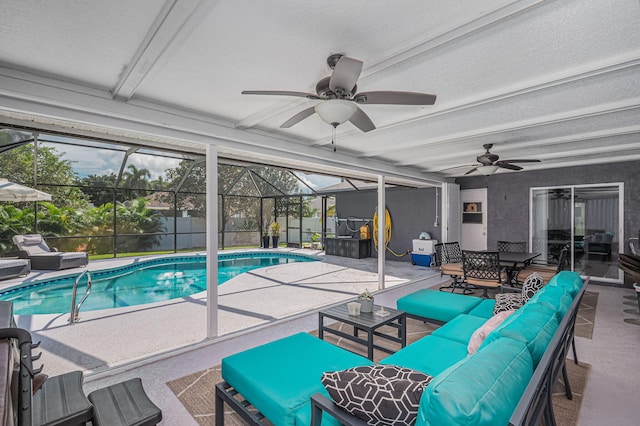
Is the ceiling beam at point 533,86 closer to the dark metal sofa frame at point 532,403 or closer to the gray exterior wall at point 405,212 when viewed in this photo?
the dark metal sofa frame at point 532,403

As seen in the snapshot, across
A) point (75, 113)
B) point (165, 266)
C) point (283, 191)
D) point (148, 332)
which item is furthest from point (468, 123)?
point (283, 191)

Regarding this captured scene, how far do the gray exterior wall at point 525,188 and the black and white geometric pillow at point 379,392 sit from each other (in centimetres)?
754

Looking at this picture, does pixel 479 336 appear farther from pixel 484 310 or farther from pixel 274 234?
pixel 274 234

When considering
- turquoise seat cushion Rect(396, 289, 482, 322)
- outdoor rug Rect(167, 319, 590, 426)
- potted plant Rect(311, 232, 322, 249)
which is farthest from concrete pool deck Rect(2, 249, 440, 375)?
potted plant Rect(311, 232, 322, 249)

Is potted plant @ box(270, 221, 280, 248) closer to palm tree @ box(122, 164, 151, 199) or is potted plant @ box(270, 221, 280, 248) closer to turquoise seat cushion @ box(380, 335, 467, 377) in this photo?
palm tree @ box(122, 164, 151, 199)

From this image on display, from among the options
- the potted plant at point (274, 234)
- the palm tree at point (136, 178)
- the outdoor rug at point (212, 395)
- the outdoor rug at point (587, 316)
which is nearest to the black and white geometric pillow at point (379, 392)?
the outdoor rug at point (212, 395)

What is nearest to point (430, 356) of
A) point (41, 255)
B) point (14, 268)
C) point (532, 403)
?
point (532, 403)

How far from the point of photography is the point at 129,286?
7223 millimetres

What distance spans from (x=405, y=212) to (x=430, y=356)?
26.1ft

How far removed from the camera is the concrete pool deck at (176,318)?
10.9 ft

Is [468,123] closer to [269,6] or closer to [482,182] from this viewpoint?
[269,6]

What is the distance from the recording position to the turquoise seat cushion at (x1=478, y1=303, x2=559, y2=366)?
158 cm

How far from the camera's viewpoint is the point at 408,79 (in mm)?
2654

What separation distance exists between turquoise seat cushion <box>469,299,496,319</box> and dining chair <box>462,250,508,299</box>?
1.61 m
